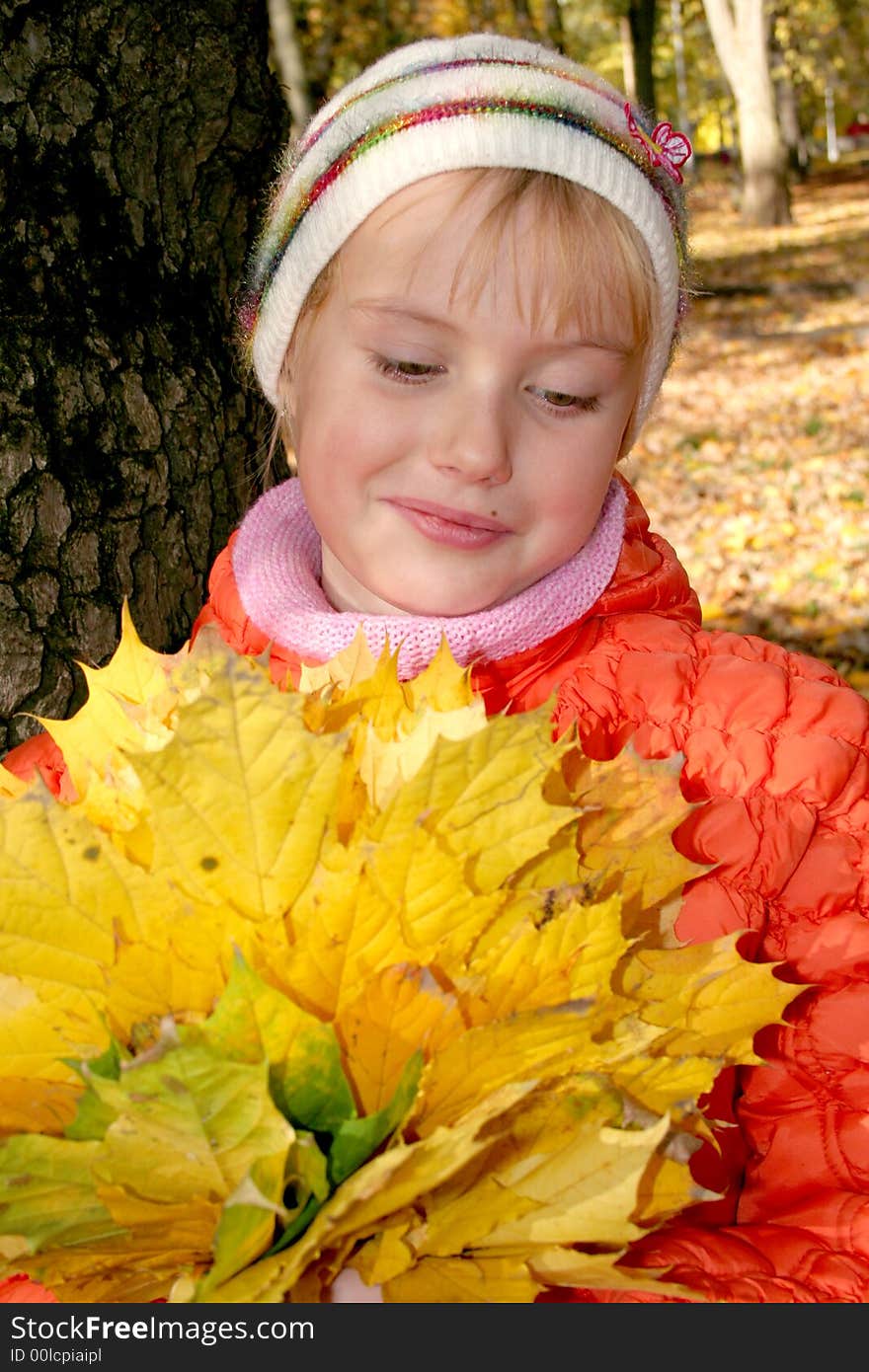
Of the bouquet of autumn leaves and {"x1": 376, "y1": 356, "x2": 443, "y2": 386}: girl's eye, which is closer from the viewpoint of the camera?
the bouquet of autumn leaves

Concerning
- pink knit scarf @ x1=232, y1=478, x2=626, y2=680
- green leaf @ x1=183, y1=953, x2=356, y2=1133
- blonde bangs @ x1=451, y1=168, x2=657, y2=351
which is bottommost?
pink knit scarf @ x1=232, y1=478, x2=626, y2=680

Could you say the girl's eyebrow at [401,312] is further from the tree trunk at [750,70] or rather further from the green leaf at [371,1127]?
the tree trunk at [750,70]

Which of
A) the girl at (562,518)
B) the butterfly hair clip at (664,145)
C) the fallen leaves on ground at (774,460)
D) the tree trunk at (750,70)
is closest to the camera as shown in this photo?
the girl at (562,518)

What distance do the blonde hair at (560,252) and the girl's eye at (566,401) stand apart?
9 centimetres

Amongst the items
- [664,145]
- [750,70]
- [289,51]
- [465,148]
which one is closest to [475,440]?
[465,148]

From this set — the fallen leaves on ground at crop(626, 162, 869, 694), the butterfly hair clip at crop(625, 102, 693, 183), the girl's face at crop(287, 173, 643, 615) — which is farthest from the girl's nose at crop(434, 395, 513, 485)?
the fallen leaves on ground at crop(626, 162, 869, 694)

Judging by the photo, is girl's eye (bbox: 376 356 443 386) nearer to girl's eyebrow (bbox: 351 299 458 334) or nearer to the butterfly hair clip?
girl's eyebrow (bbox: 351 299 458 334)

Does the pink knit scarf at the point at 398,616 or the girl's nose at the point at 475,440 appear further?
the pink knit scarf at the point at 398,616

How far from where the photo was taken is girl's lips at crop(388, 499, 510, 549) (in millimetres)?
1588

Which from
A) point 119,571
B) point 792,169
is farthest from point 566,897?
point 792,169

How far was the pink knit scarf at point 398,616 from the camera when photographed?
1.64 metres

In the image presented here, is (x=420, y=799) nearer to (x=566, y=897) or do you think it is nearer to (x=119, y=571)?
(x=566, y=897)

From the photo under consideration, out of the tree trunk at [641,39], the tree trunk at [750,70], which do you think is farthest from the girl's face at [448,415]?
the tree trunk at [641,39]

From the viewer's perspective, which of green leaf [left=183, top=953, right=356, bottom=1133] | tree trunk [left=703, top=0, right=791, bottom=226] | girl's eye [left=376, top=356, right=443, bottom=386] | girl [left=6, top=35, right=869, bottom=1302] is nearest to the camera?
green leaf [left=183, top=953, right=356, bottom=1133]
